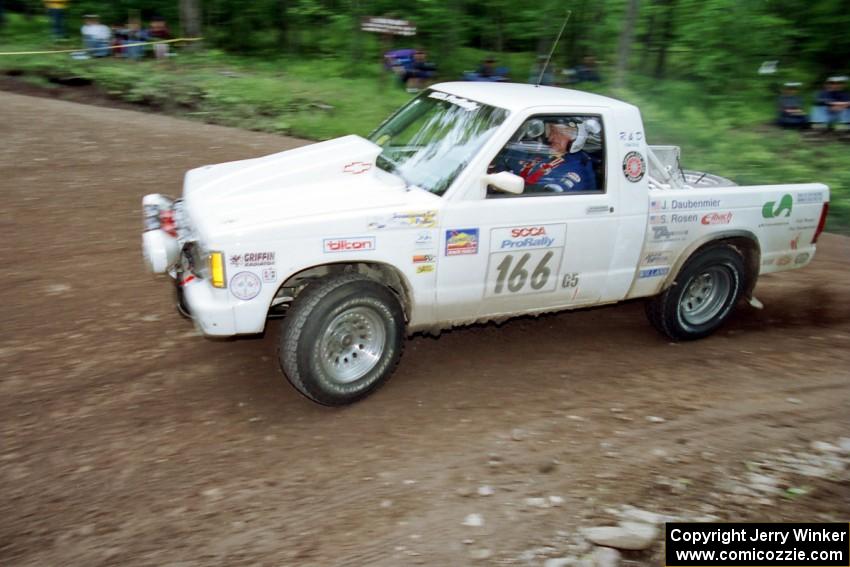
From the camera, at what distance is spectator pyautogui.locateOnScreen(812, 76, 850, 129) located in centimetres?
1291

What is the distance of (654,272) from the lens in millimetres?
5492

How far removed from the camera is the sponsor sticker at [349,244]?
4.24m

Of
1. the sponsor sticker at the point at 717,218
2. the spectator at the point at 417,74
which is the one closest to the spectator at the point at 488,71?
the spectator at the point at 417,74

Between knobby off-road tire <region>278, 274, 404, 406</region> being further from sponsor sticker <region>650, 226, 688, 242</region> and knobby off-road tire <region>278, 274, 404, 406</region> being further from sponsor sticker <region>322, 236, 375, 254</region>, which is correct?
sponsor sticker <region>650, 226, 688, 242</region>

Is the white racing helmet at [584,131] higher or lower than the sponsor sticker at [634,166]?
higher

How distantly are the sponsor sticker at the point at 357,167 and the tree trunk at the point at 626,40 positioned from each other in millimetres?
10810

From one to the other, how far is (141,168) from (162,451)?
22.6ft

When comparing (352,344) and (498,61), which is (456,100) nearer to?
(352,344)

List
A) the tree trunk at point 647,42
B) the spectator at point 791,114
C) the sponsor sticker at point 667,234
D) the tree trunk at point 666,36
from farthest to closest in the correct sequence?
the tree trunk at point 647,42, the tree trunk at point 666,36, the spectator at point 791,114, the sponsor sticker at point 667,234

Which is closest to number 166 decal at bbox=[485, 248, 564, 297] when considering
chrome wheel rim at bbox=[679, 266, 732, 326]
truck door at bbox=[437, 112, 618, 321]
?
truck door at bbox=[437, 112, 618, 321]

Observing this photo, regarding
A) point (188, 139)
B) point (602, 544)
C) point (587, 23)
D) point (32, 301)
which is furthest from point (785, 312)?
point (587, 23)

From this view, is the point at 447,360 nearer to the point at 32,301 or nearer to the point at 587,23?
the point at 32,301

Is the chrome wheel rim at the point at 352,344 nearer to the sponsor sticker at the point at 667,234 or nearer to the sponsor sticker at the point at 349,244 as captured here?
the sponsor sticker at the point at 349,244

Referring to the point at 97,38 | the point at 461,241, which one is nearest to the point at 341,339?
the point at 461,241
